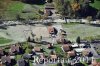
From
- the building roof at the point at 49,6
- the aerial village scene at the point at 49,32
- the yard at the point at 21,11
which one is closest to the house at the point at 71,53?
the aerial village scene at the point at 49,32

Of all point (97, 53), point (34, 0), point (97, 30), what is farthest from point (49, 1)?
point (97, 53)

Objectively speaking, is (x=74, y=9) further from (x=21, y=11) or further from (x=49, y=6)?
(x=21, y=11)

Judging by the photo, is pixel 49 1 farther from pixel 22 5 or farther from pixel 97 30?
pixel 97 30

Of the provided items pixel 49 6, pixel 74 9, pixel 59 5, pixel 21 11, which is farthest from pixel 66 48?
pixel 21 11

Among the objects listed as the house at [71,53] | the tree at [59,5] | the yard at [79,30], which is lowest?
the house at [71,53]

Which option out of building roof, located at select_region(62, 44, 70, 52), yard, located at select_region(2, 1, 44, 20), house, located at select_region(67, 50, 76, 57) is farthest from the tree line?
house, located at select_region(67, 50, 76, 57)

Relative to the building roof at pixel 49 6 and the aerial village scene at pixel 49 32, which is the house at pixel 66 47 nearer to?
the aerial village scene at pixel 49 32

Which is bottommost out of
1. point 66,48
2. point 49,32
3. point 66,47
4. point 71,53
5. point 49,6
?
point 71,53
